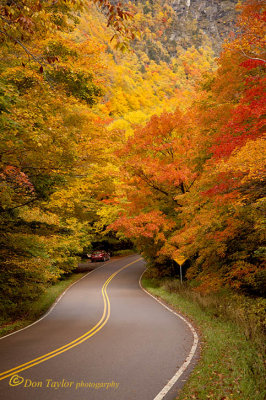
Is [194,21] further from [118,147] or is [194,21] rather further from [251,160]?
[251,160]

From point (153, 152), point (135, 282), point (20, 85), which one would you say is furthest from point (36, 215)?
point (135, 282)

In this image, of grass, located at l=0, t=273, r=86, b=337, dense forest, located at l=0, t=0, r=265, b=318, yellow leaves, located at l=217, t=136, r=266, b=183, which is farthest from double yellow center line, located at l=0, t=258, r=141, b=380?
yellow leaves, located at l=217, t=136, r=266, b=183

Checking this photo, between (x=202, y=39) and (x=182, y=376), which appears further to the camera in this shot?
(x=202, y=39)

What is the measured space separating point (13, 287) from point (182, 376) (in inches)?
411

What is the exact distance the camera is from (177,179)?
1627 centimetres

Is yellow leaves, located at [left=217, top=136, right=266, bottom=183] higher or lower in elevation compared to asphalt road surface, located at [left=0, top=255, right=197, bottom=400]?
higher

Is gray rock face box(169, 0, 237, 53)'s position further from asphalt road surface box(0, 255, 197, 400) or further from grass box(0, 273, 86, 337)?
asphalt road surface box(0, 255, 197, 400)

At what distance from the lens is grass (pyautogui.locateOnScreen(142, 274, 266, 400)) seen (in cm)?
527

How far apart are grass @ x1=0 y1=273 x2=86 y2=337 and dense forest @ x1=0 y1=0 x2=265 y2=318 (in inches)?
29.2

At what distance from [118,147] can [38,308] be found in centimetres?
992

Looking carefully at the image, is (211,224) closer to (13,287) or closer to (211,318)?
(211,318)

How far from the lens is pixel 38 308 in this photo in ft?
49.1

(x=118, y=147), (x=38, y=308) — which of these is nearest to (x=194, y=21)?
(x=118, y=147)

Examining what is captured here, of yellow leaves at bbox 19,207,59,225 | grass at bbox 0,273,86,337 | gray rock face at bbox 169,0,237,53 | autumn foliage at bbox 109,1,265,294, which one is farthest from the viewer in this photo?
gray rock face at bbox 169,0,237,53
